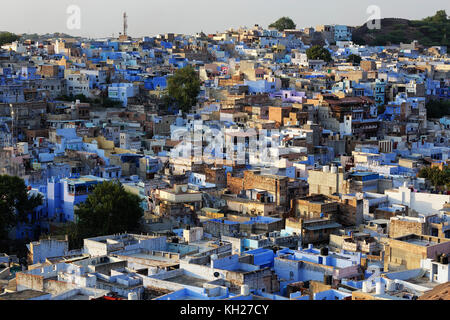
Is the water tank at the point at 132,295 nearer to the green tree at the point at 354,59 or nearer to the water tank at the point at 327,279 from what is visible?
the water tank at the point at 327,279

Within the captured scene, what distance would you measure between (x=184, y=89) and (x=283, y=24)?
26359 millimetres

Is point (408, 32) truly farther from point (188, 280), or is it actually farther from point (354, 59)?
point (188, 280)

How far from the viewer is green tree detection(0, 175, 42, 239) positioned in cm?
1648

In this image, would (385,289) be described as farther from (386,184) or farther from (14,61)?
(14,61)

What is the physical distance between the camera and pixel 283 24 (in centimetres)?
5384

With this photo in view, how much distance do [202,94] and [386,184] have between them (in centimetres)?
1318

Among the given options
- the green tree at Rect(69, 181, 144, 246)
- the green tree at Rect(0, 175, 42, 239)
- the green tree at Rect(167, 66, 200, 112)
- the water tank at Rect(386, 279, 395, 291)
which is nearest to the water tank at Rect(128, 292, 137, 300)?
the water tank at Rect(386, 279, 395, 291)

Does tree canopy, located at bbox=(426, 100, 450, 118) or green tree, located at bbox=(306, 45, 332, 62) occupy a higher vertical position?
green tree, located at bbox=(306, 45, 332, 62)

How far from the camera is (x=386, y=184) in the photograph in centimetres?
1822

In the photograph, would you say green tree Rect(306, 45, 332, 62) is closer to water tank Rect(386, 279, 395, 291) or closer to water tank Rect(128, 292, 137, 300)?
water tank Rect(386, 279, 395, 291)

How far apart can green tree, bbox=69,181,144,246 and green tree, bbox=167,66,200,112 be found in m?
12.5
